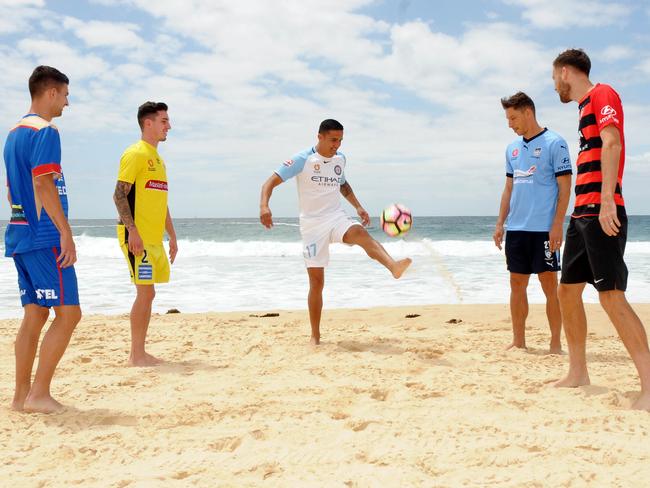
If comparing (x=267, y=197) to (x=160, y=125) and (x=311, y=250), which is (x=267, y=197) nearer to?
(x=311, y=250)

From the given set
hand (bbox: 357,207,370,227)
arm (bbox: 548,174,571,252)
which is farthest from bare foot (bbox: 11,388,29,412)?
arm (bbox: 548,174,571,252)

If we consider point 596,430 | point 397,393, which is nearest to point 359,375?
point 397,393

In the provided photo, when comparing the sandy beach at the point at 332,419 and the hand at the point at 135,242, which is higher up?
the hand at the point at 135,242

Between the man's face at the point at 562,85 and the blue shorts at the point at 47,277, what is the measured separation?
341cm

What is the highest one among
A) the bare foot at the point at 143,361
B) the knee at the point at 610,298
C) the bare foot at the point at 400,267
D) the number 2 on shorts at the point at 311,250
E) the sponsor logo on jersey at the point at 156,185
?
the sponsor logo on jersey at the point at 156,185

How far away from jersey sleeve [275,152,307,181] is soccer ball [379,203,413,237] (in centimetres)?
95

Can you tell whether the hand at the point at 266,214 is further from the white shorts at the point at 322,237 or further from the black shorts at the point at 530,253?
the black shorts at the point at 530,253

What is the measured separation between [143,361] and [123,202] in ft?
4.62

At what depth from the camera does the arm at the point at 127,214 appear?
4.82 meters

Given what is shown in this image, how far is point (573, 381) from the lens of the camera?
405 centimetres

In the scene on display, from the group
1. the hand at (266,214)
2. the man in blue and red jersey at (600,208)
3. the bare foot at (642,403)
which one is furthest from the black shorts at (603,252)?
the hand at (266,214)

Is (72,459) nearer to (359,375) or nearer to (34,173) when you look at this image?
(34,173)

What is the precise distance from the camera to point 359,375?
14.4 feet

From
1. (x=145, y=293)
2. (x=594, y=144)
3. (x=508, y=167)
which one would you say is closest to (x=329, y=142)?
(x=508, y=167)
